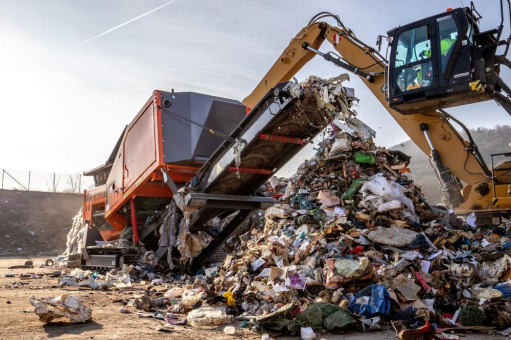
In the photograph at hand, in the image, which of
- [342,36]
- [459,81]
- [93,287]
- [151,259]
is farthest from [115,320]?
[342,36]

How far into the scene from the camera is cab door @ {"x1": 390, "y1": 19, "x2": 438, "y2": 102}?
20.5 ft

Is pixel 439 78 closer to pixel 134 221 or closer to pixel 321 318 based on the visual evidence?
pixel 321 318

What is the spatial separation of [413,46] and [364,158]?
6.05 feet

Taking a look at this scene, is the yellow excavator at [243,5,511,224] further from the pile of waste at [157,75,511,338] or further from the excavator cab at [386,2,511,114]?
the pile of waste at [157,75,511,338]

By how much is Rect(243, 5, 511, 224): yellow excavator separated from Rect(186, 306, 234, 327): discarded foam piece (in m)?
4.41

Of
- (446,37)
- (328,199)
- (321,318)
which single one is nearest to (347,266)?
(321,318)

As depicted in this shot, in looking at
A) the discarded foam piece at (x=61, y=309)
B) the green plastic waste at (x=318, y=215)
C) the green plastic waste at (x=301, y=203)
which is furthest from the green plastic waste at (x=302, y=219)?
the discarded foam piece at (x=61, y=309)

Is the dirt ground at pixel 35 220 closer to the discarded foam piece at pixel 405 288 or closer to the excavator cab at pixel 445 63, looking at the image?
the excavator cab at pixel 445 63

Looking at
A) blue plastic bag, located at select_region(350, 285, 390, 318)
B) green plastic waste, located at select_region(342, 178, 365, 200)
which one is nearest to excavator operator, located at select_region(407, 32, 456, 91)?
green plastic waste, located at select_region(342, 178, 365, 200)

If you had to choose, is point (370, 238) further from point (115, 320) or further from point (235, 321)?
point (115, 320)

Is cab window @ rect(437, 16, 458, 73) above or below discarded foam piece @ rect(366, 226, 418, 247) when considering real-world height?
above

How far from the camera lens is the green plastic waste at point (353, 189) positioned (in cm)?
622

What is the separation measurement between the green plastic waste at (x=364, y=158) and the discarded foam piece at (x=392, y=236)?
175 cm

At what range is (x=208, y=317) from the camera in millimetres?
3797
